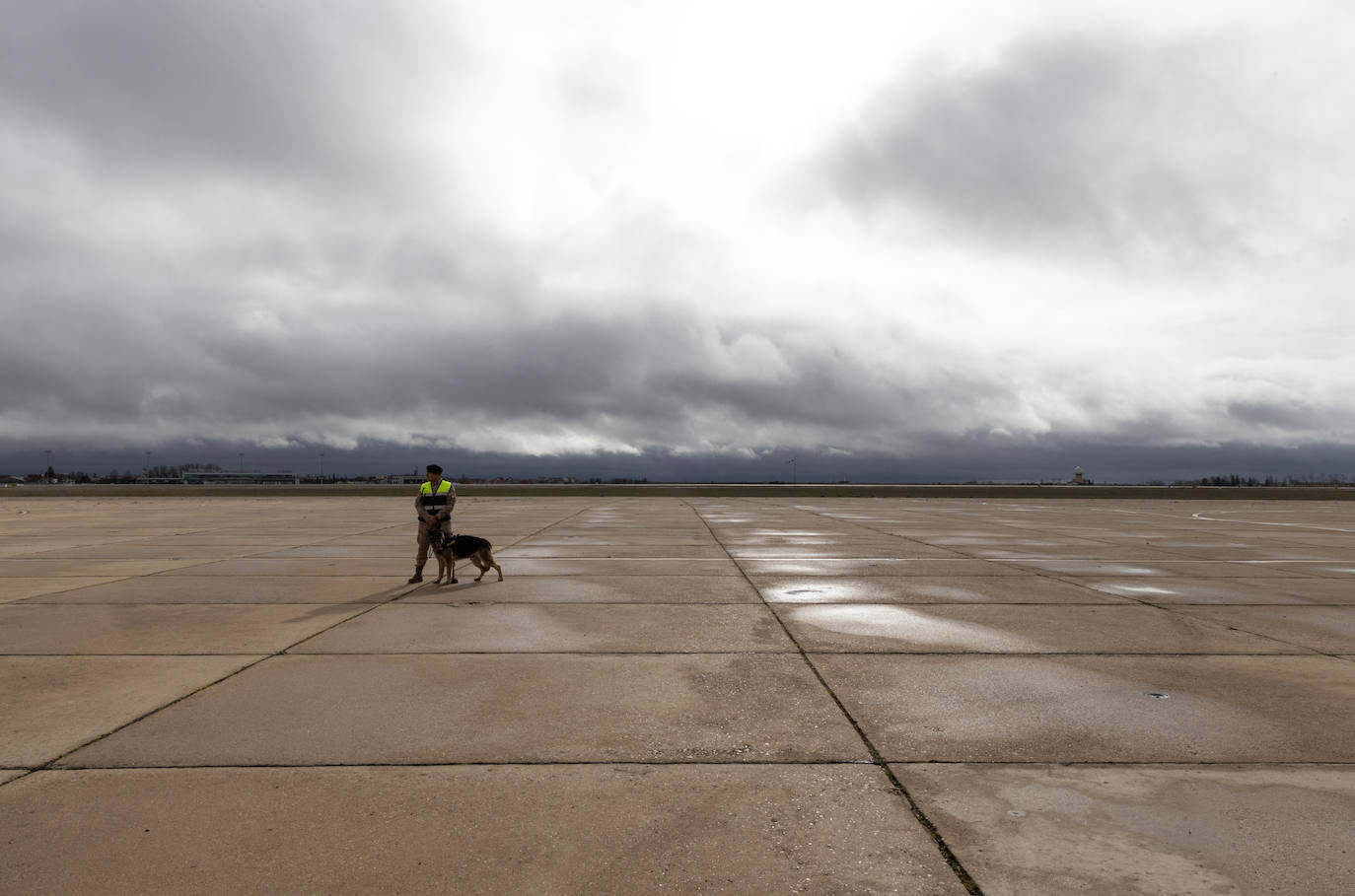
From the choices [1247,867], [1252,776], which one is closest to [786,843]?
[1247,867]

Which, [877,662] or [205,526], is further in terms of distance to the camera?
[205,526]

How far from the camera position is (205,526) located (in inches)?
878

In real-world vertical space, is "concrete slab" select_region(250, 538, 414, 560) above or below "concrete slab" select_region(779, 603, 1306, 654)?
above

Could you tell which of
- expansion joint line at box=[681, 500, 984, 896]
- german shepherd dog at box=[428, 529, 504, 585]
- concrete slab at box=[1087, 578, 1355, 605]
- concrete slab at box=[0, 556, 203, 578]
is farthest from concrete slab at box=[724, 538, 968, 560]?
concrete slab at box=[0, 556, 203, 578]

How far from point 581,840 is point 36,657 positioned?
19.4ft

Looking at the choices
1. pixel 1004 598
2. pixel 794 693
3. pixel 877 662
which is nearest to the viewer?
pixel 794 693

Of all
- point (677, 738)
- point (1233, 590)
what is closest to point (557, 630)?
point (677, 738)

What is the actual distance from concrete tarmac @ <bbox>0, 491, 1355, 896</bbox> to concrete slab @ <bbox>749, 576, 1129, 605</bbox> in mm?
92

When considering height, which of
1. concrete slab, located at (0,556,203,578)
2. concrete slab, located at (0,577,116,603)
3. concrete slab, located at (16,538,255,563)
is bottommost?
concrete slab, located at (0,577,116,603)

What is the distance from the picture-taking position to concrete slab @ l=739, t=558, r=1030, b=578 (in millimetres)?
11798

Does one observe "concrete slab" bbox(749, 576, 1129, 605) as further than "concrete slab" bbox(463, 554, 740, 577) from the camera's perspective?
No

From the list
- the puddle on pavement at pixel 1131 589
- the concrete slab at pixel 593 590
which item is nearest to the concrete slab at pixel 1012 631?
the puddle on pavement at pixel 1131 589

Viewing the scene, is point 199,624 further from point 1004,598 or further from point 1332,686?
point 1332,686

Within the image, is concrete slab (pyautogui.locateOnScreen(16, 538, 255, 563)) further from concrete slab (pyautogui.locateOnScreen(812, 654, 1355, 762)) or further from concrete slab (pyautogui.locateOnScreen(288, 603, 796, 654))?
concrete slab (pyautogui.locateOnScreen(812, 654, 1355, 762))
